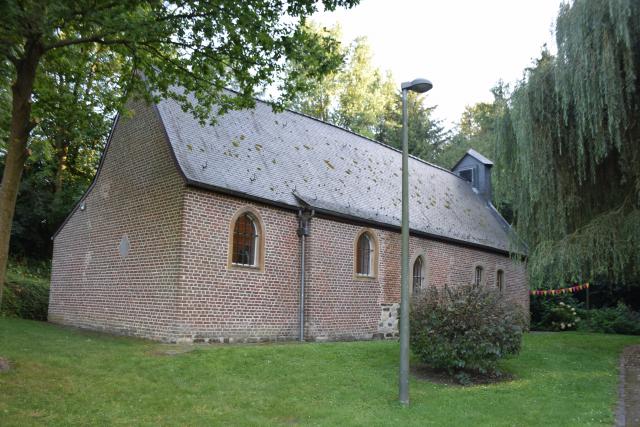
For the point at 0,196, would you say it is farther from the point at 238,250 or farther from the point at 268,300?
the point at 268,300

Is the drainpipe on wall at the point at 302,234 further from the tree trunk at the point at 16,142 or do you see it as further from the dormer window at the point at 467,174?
the dormer window at the point at 467,174

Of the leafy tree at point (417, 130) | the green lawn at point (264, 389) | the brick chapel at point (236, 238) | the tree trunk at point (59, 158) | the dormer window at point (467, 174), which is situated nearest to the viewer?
the green lawn at point (264, 389)

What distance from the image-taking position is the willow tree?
10805 mm

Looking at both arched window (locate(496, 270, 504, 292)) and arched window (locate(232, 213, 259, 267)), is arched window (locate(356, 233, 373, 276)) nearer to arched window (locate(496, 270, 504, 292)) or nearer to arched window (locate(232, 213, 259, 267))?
arched window (locate(232, 213, 259, 267))

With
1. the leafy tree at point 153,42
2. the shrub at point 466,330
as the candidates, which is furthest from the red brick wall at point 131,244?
the shrub at point 466,330

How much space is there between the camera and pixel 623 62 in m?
10.9

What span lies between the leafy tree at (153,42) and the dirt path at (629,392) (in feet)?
23.9

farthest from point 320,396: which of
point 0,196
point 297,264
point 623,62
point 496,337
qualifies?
point 623,62

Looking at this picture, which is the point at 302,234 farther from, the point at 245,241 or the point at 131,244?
the point at 131,244

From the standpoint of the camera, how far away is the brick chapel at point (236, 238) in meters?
13.3

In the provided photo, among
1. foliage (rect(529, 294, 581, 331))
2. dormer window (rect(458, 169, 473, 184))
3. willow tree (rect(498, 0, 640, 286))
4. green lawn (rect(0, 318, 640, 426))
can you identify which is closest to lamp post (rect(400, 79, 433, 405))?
green lawn (rect(0, 318, 640, 426))

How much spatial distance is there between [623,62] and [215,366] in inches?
375

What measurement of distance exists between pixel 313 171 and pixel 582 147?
829 cm

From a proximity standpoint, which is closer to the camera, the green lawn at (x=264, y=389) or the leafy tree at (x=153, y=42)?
the green lawn at (x=264, y=389)
